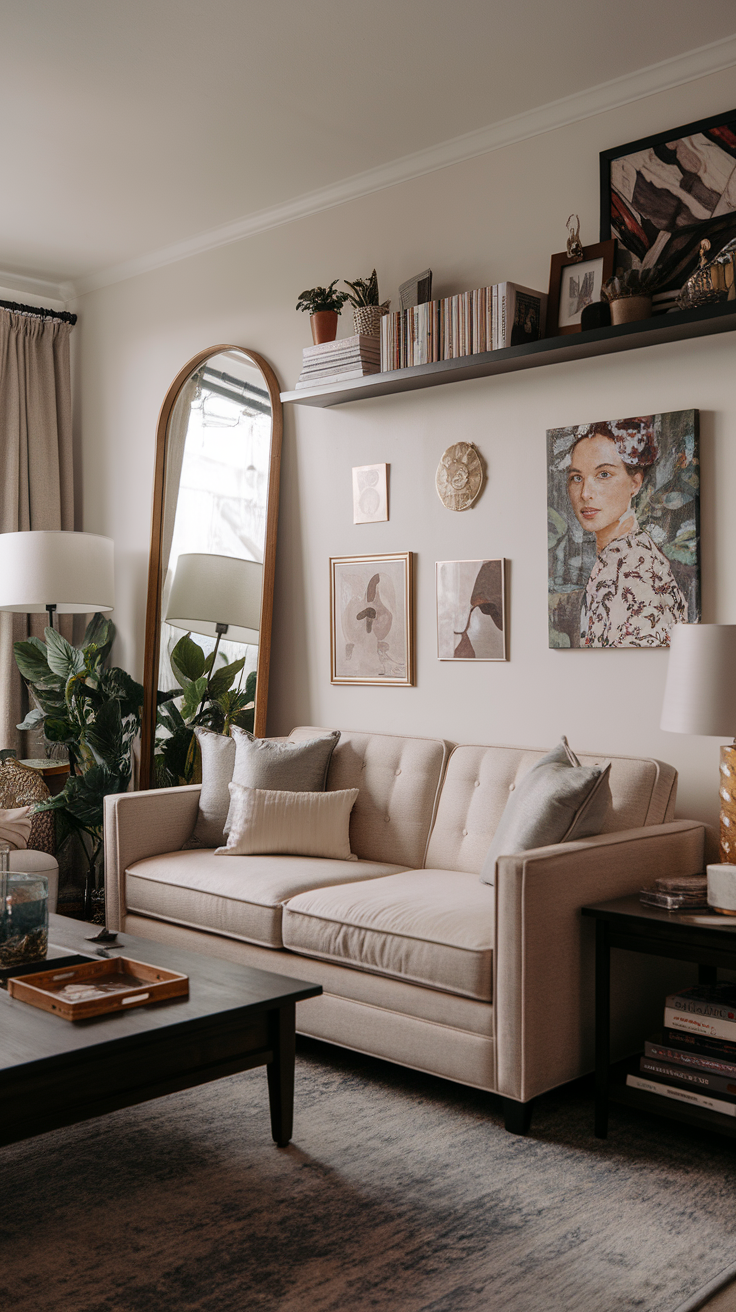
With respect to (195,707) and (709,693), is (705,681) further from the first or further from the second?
(195,707)

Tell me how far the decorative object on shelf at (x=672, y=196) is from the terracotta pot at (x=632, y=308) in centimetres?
13

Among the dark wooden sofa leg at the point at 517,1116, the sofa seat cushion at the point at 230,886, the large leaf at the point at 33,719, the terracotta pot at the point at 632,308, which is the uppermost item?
the terracotta pot at the point at 632,308

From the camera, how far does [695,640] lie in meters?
2.65

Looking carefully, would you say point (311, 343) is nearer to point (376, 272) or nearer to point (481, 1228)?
point (376, 272)

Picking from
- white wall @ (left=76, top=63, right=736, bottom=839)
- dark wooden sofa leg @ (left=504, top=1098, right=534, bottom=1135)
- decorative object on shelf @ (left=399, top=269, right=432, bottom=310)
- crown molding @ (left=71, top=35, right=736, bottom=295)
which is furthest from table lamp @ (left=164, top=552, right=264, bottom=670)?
dark wooden sofa leg @ (left=504, top=1098, right=534, bottom=1135)

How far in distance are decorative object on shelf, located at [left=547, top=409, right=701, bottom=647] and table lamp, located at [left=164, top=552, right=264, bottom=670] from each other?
1.40 metres

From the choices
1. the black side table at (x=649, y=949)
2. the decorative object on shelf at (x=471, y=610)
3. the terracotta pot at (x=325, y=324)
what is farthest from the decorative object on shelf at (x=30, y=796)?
the black side table at (x=649, y=949)

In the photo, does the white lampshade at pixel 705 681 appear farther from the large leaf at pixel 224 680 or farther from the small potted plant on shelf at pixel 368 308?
the large leaf at pixel 224 680

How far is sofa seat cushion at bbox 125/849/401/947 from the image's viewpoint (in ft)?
10.2

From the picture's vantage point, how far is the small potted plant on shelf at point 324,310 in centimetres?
399

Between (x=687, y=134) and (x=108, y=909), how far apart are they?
10.1ft

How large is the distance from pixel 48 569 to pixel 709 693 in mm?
2893

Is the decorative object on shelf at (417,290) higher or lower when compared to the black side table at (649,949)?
higher

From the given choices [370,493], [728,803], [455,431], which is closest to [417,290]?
[455,431]
